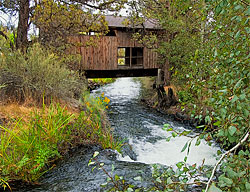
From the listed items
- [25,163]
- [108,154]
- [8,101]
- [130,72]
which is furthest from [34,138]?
[130,72]

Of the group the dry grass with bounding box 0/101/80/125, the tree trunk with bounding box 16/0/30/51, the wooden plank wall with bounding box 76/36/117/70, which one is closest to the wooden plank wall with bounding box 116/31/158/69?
the wooden plank wall with bounding box 76/36/117/70

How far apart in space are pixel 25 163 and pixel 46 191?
0.41 m

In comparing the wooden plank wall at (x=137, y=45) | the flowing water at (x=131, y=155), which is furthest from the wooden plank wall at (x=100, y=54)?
the flowing water at (x=131, y=155)

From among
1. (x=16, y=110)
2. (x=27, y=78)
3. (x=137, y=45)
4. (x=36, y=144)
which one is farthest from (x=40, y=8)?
(x=137, y=45)

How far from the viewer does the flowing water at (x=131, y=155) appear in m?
2.40

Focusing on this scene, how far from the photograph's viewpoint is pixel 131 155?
413 centimetres

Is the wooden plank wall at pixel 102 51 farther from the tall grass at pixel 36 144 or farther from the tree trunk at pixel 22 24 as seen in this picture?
the tall grass at pixel 36 144

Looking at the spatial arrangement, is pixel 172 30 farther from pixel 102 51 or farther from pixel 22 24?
pixel 22 24

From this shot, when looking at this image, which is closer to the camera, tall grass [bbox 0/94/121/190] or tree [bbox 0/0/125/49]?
tall grass [bbox 0/94/121/190]

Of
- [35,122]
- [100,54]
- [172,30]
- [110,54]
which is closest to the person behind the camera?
[35,122]

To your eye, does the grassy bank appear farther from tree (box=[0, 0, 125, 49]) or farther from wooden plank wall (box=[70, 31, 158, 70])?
wooden plank wall (box=[70, 31, 158, 70])

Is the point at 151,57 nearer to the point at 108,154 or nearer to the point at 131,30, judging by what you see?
the point at 131,30

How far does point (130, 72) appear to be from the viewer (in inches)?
443

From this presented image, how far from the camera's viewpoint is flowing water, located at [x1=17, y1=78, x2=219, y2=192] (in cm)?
240
